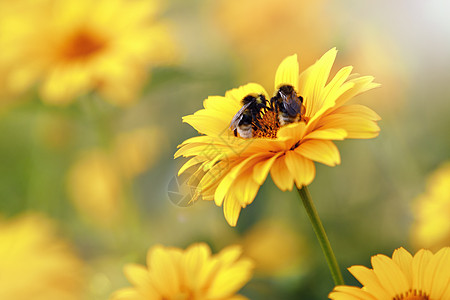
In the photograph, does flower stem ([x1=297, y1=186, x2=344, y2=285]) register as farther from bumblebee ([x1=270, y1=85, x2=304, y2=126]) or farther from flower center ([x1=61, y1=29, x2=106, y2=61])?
flower center ([x1=61, y1=29, x2=106, y2=61])

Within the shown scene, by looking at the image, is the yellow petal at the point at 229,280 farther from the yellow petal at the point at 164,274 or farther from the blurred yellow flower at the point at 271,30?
the blurred yellow flower at the point at 271,30

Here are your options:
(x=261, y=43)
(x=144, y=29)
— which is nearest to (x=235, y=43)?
(x=261, y=43)

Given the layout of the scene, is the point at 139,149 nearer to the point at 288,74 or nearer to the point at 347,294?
the point at 288,74

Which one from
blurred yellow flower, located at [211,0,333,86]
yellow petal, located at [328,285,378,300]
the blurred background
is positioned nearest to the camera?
yellow petal, located at [328,285,378,300]

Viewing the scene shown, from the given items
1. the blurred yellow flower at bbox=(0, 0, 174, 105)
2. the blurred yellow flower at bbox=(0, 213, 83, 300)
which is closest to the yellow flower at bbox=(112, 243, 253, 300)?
the blurred yellow flower at bbox=(0, 213, 83, 300)

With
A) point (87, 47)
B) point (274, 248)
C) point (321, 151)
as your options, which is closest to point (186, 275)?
point (321, 151)

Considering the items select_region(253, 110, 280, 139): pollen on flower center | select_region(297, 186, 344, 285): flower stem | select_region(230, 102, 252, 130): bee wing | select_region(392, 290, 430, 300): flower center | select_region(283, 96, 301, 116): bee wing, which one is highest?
select_region(253, 110, 280, 139): pollen on flower center
